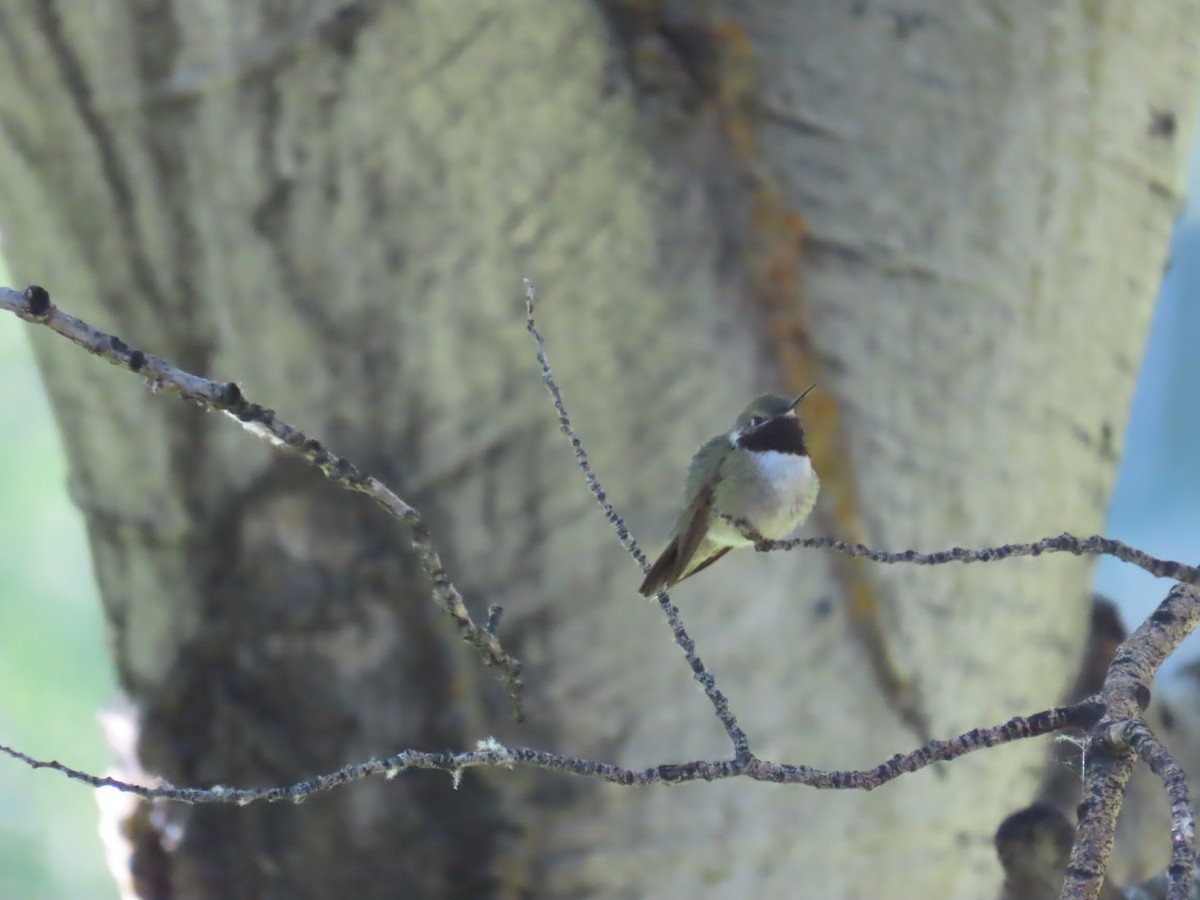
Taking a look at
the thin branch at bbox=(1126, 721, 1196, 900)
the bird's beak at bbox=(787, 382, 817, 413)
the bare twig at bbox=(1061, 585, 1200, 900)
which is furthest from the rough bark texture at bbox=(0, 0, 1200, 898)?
the thin branch at bbox=(1126, 721, 1196, 900)

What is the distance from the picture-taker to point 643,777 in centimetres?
69

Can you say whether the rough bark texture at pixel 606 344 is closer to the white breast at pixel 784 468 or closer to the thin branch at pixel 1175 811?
the white breast at pixel 784 468

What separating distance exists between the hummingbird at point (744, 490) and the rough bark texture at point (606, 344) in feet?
0.09

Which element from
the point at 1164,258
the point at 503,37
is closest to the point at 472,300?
the point at 503,37

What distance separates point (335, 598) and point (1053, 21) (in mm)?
934

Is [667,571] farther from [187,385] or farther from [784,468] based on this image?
[187,385]

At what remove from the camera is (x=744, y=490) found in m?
1.25

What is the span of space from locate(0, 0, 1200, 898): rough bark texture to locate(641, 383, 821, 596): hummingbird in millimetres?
29

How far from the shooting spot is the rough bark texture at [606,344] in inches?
46.8

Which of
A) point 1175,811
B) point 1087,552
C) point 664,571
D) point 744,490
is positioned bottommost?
point 1175,811

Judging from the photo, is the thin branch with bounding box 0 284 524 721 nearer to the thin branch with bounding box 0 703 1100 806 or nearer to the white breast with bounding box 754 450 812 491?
the thin branch with bounding box 0 703 1100 806

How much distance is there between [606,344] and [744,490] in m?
0.21

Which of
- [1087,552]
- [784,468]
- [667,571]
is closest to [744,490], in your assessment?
[784,468]

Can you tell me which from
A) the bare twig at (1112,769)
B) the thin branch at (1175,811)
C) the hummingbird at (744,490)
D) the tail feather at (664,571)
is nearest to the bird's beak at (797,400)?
the hummingbird at (744,490)
